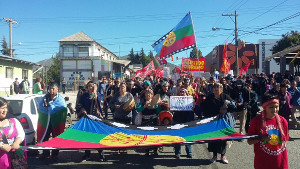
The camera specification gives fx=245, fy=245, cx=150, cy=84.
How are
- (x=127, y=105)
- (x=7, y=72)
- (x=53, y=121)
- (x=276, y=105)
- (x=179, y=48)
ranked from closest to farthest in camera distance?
(x=276, y=105), (x=53, y=121), (x=127, y=105), (x=179, y=48), (x=7, y=72)

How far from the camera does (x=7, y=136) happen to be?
3.19 m

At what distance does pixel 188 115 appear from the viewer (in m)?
6.03

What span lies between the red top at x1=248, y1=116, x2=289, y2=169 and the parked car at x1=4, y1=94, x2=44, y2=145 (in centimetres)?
492

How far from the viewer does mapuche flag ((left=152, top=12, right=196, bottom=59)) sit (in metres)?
10.3

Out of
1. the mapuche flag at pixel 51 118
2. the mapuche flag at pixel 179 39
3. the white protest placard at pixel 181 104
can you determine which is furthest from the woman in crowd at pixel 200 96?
the mapuche flag at pixel 51 118

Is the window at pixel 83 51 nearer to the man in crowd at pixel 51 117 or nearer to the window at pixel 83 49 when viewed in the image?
the window at pixel 83 49

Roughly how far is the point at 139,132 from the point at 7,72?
20.3m

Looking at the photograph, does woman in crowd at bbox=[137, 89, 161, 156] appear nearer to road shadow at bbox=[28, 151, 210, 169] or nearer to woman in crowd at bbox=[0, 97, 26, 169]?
road shadow at bbox=[28, 151, 210, 169]

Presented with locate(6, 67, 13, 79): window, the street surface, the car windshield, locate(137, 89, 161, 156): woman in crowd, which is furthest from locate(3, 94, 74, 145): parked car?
locate(6, 67, 13, 79): window

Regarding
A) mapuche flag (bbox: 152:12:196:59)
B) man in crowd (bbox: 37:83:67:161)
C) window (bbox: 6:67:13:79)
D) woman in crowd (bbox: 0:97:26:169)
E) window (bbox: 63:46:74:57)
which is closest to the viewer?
woman in crowd (bbox: 0:97:26:169)

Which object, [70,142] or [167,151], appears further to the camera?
[167,151]

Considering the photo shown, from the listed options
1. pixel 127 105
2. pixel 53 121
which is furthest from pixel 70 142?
pixel 127 105

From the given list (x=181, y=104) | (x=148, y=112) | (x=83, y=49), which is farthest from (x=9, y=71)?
(x=83, y=49)

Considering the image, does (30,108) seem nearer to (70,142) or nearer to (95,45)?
(70,142)
